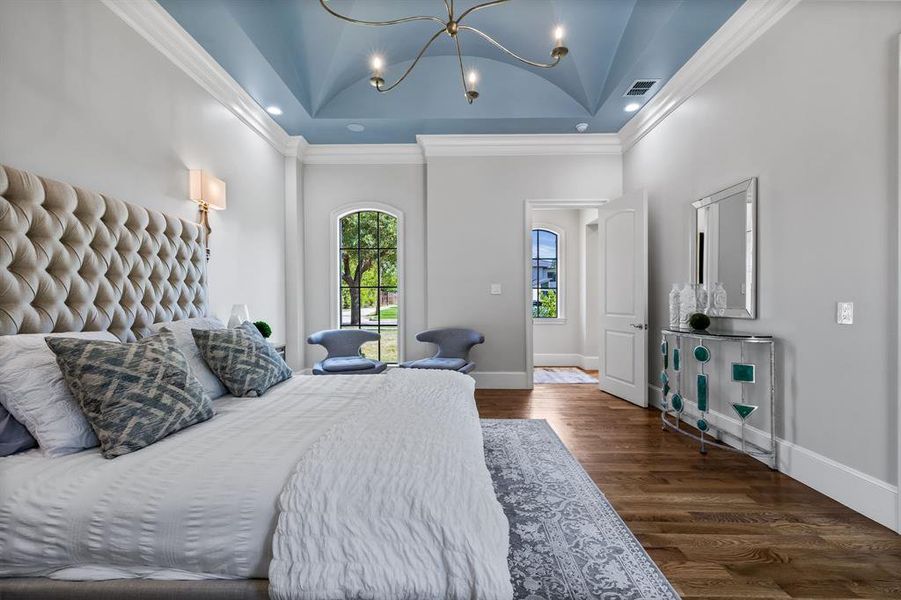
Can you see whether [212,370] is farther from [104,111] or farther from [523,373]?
[523,373]

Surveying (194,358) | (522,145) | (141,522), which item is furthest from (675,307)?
(141,522)

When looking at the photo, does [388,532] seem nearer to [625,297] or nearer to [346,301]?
[625,297]

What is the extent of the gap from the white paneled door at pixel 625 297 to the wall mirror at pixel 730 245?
0.67 metres

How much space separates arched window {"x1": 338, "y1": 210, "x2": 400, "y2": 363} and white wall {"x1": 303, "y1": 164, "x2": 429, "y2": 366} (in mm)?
194

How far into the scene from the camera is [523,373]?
4844mm

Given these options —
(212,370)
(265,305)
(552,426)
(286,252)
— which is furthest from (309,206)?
(552,426)

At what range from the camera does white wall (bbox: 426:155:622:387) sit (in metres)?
4.80

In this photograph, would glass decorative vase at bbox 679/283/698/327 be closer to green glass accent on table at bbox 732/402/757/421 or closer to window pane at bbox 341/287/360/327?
green glass accent on table at bbox 732/402/757/421

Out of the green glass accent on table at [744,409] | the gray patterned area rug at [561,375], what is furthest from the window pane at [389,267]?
the green glass accent on table at [744,409]

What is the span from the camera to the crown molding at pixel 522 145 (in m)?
4.66

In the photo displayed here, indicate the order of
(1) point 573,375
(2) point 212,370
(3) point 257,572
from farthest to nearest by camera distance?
(1) point 573,375 < (2) point 212,370 < (3) point 257,572

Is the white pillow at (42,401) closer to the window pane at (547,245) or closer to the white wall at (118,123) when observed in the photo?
the white wall at (118,123)

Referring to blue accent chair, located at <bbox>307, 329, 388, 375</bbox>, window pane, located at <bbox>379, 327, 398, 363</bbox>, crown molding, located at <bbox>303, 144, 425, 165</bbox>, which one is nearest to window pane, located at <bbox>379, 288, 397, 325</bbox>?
window pane, located at <bbox>379, 327, 398, 363</bbox>

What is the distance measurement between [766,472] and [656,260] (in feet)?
7.10
